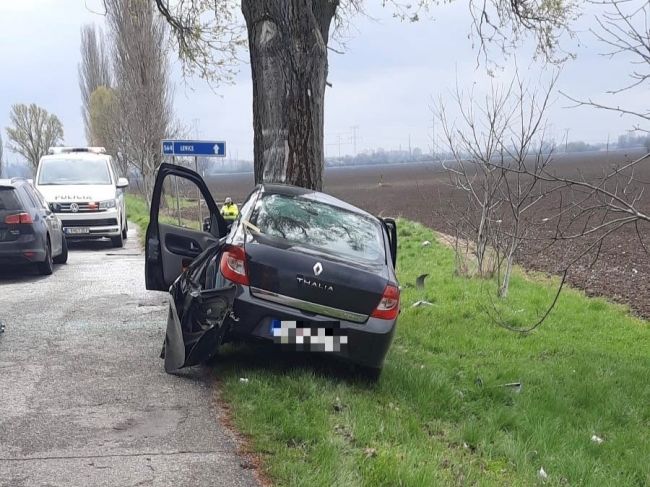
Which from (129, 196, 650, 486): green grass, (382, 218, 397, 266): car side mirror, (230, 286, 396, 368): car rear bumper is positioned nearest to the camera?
(129, 196, 650, 486): green grass

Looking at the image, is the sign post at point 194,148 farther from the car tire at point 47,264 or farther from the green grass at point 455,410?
the green grass at point 455,410

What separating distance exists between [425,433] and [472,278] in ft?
26.7

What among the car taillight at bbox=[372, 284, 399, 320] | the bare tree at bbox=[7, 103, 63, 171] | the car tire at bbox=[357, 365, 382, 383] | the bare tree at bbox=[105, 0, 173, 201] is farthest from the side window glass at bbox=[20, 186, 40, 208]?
the bare tree at bbox=[7, 103, 63, 171]

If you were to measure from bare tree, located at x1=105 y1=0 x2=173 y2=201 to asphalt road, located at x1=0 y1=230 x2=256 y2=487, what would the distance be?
2011cm

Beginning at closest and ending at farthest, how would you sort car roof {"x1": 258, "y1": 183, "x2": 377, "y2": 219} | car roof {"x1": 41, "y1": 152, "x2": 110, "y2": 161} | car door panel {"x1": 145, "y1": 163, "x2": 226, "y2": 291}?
car roof {"x1": 258, "y1": 183, "x2": 377, "y2": 219}, car door panel {"x1": 145, "y1": 163, "x2": 226, "y2": 291}, car roof {"x1": 41, "y1": 152, "x2": 110, "y2": 161}

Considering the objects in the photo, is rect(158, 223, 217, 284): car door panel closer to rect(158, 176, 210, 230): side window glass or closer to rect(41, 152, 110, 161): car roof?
rect(41, 152, 110, 161): car roof

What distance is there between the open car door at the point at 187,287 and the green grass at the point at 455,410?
38cm

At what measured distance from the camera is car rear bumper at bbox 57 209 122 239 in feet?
52.4

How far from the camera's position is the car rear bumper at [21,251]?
1070 cm

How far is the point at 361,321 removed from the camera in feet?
18.0

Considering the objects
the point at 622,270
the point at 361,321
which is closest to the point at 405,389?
the point at 361,321

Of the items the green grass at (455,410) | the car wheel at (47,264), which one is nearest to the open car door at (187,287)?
the green grass at (455,410)

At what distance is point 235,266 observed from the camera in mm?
5445

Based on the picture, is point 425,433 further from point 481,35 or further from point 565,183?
point 481,35
